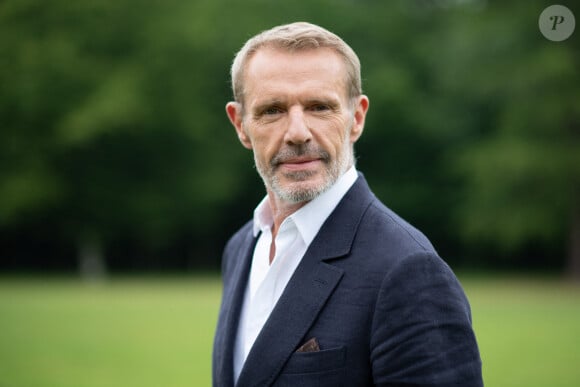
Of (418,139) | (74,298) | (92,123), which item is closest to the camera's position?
(74,298)

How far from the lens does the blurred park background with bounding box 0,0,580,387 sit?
2719 centimetres

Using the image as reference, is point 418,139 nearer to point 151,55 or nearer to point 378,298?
point 151,55

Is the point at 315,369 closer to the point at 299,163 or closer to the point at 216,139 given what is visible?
the point at 299,163

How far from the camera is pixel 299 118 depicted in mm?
2539

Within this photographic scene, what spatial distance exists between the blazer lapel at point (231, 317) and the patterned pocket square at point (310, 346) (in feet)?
1.55

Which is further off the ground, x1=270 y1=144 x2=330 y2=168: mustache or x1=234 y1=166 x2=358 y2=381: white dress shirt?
x1=270 y1=144 x2=330 y2=168: mustache

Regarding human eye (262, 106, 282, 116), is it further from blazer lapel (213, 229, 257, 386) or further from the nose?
blazer lapel (213, 229, 257, 386)

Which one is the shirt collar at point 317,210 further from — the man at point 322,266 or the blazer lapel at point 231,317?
the blazer lapel at point 231,317

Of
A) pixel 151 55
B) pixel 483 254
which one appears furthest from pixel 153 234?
pixel 483 254

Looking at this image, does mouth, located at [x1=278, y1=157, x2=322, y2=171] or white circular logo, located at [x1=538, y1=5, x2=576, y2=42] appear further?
white circular logo, located at [x1=538, y1=5, x2=576, y2=42]

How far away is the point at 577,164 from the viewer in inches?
1037

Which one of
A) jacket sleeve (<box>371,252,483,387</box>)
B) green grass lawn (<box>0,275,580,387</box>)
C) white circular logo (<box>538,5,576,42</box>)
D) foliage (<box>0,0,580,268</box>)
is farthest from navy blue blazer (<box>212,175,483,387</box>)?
foliage (<box>0,0,580,268</box>)

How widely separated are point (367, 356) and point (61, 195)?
110 feet

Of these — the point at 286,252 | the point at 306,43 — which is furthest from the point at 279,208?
the point at 306,43
